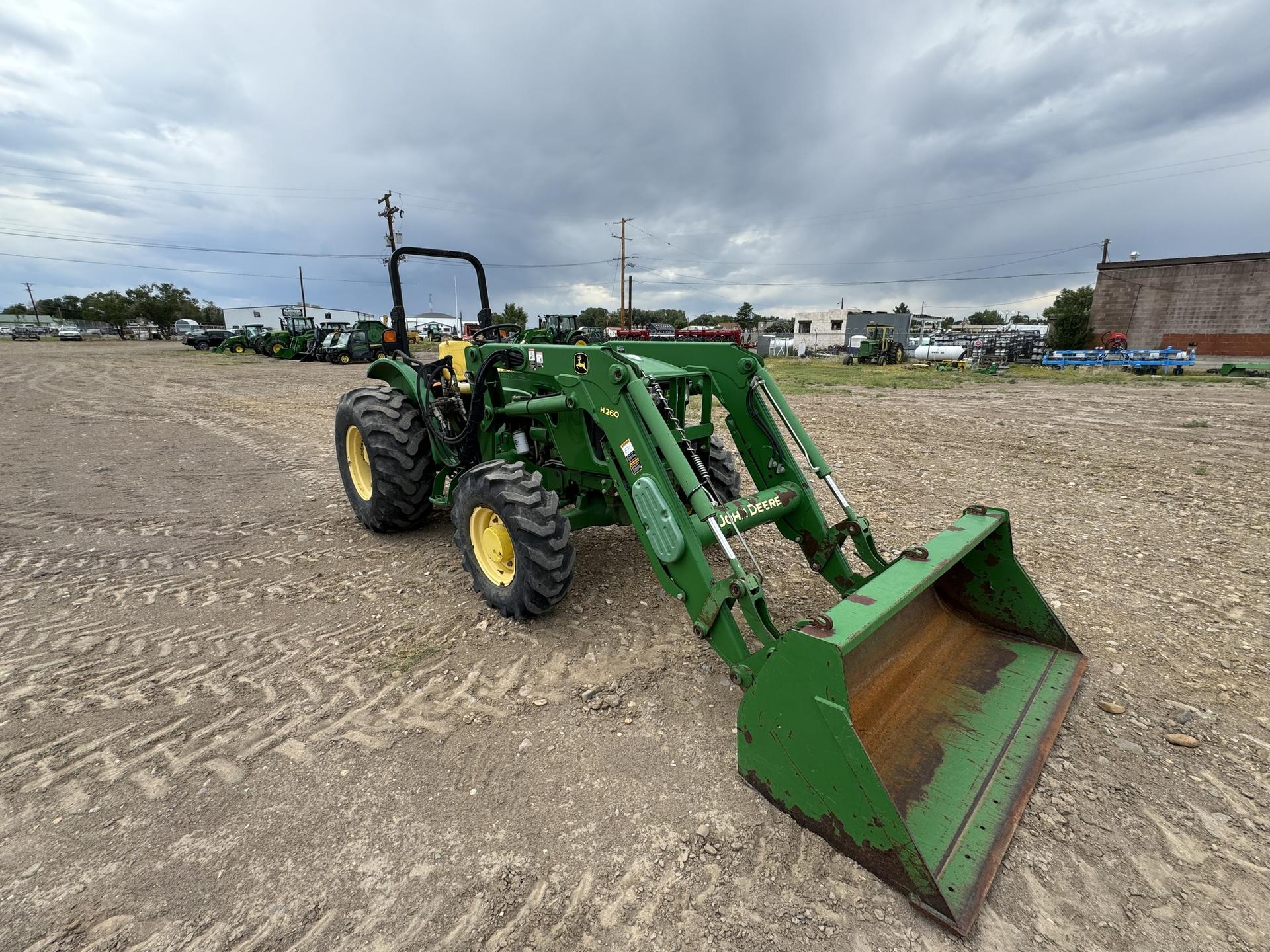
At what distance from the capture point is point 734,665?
2.46m

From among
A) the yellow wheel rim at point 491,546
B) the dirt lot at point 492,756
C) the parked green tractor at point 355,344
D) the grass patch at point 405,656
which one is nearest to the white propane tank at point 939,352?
the parked green tractor at point 355,344

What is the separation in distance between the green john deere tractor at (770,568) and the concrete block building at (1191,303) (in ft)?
126

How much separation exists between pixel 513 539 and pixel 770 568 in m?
2.06

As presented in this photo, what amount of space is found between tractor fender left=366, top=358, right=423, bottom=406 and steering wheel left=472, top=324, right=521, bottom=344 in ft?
1.96

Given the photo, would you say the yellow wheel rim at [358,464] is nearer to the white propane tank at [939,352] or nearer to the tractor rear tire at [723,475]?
the tractor rear tire at [723,475]

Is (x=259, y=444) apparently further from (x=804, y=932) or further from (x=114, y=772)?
(x=804, y=932)

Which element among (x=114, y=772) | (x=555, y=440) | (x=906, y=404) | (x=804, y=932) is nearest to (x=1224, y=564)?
(x=804, y=932)

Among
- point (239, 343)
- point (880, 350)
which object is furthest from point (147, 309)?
point (880, 350)

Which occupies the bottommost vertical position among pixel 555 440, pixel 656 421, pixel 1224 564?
pixel 1224 564

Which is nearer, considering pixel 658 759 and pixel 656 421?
pixel 658 759

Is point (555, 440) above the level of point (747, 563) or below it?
above

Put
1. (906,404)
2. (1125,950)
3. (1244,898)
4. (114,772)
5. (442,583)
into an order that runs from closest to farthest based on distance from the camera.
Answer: (1125,950), (1244,898), (114,772), (442,583), (906,404)

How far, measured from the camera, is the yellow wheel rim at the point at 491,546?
12.2ft

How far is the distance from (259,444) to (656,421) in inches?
323
